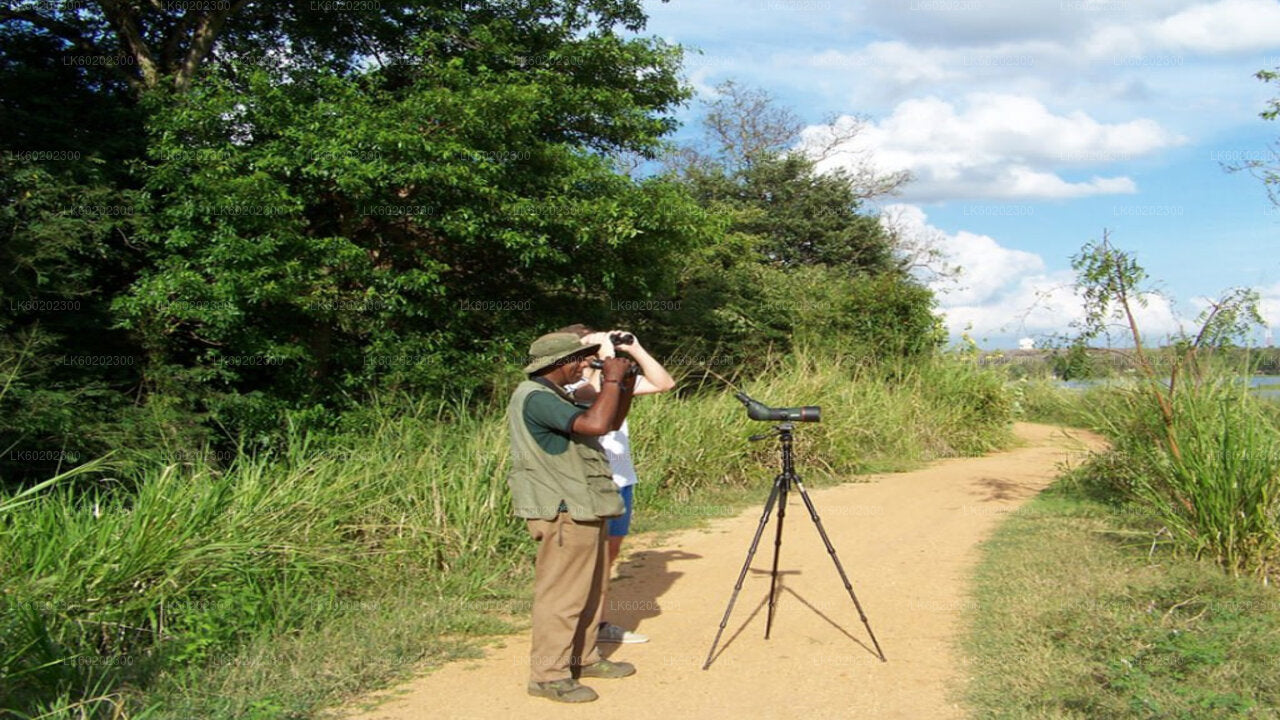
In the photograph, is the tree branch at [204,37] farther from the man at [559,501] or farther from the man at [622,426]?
the man at [559,501]

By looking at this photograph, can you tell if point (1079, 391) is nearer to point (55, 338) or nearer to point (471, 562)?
point (471, 562)

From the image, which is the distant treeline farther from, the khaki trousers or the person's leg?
the khaki trousers

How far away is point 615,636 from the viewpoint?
19.6ft

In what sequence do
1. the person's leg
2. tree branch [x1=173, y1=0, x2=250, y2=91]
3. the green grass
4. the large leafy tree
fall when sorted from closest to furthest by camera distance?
the green grass → the person's leg → the large leafy tree → tree branch [x1=173, y1=0, x2=250, y2=91]

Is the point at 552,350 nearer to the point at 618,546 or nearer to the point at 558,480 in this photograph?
the point at 558,480

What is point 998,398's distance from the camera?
16641mm

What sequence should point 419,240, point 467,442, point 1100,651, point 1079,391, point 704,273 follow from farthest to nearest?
point 704,273, point 419,240, point 1079,391, point 467,442, point 1100,651

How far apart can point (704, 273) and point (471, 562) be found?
1326 cm

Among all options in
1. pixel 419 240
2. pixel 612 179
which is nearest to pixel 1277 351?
pixel 612 179

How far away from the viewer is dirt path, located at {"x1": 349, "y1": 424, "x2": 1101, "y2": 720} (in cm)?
492

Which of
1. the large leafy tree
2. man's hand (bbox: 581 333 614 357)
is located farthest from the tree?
man's hand (bbox: 581 333 614 357)

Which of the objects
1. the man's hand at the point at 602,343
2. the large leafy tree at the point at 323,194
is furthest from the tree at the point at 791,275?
the man's hand at the point at 602,343

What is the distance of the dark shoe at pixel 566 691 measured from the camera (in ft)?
16.0

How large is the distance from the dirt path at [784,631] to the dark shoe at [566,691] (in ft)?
0.14
